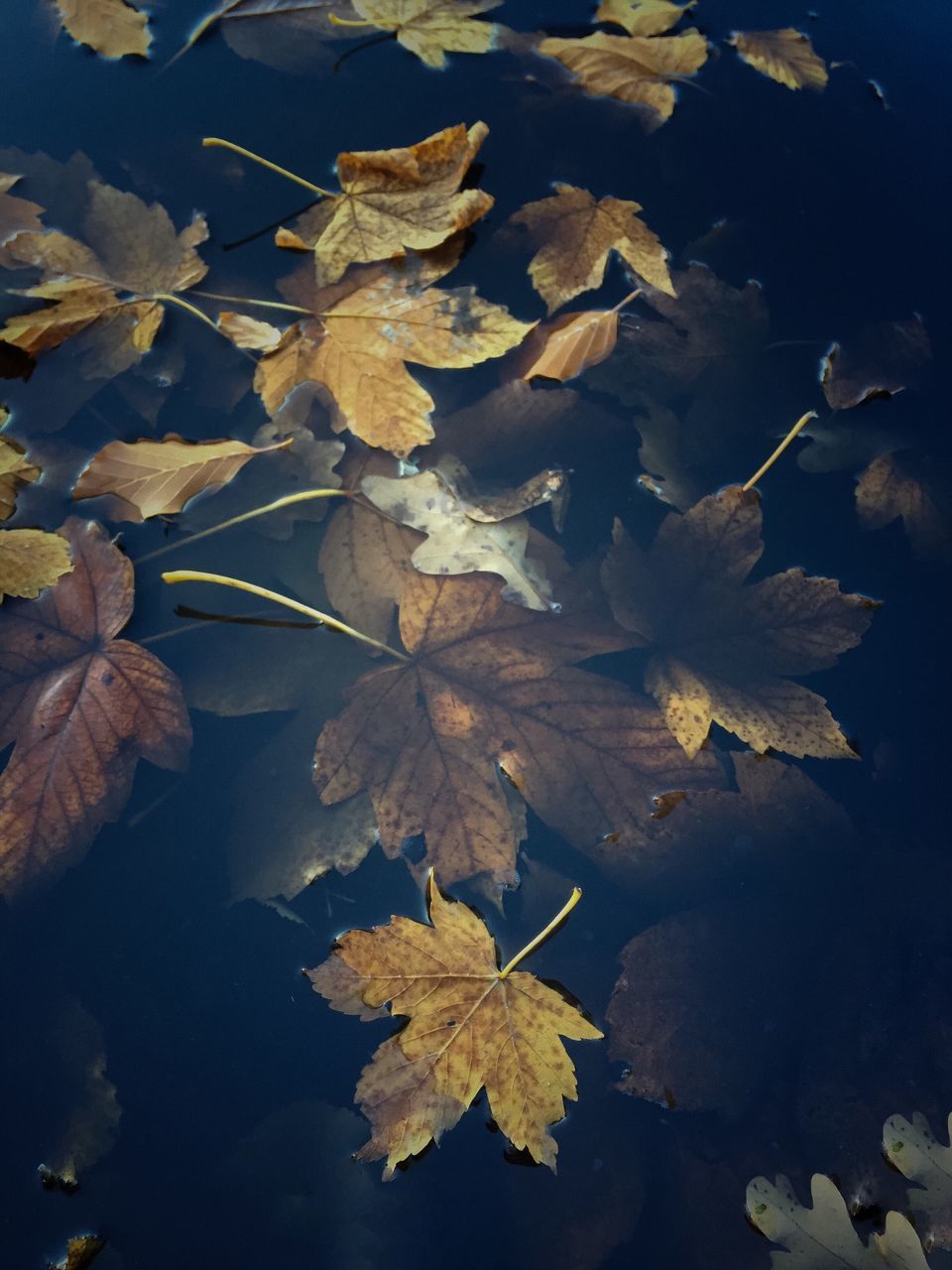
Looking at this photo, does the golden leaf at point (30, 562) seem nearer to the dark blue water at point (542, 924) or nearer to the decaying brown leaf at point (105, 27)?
the dark blue water at point (542, 924)

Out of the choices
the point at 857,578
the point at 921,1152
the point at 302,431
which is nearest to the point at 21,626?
the point at 302,431

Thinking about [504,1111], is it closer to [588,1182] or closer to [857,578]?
[588,1182]

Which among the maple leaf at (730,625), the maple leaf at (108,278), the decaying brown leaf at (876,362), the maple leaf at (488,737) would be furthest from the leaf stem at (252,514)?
the decaying brown leaf at (876,362)

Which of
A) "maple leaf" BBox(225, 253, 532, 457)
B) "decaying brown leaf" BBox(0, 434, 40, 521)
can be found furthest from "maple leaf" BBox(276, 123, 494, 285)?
"decaying brown leaf" BBox(0, 434, 40, 521)

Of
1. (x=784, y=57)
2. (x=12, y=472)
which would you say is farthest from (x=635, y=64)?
(x=12, y=472)

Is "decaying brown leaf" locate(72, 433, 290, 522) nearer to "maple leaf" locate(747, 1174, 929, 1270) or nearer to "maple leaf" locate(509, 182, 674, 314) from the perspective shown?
"maple leaf" locate(509, 182, 674, 314)

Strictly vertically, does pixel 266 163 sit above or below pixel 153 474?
above

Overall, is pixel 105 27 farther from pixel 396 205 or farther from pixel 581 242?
pixel 581 242
